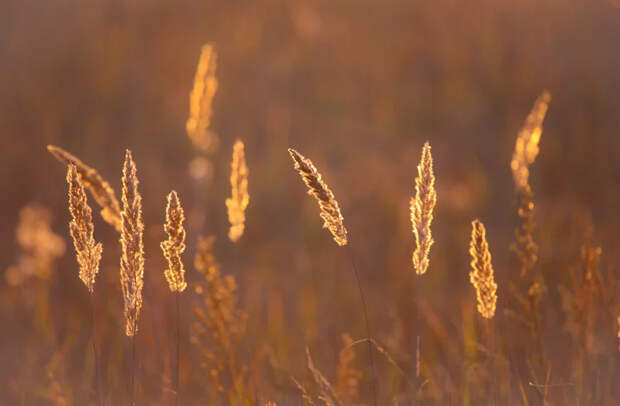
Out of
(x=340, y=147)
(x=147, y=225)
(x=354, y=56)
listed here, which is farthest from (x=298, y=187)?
(x=354, y=56)

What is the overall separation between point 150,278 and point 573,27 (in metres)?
5.48

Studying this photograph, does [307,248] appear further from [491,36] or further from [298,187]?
[491,36]

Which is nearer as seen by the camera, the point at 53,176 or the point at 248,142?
the point at 53,176

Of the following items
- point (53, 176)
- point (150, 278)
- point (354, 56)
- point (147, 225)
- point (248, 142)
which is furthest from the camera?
point (354, 56)

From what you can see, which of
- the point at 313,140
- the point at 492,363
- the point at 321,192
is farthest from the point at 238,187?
the point at 313,140

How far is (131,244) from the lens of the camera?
177 centimetres

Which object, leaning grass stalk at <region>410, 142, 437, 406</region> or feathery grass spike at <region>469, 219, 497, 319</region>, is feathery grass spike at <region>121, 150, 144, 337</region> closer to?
leaning grass stalk at <region>410, 142, 437, 406</region>

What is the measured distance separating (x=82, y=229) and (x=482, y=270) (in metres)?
1.02

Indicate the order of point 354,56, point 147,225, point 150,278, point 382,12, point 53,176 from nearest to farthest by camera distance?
point 150,278 → point 147,225 → point 53,176 → point 354,56 → point 382,12

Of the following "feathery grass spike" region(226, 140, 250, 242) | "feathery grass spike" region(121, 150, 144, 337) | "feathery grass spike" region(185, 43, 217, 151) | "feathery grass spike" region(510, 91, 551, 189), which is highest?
"feathery grass spike" region(185, 43, 217, 151)

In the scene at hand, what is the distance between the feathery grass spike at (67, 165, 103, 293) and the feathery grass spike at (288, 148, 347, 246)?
53 centimetres

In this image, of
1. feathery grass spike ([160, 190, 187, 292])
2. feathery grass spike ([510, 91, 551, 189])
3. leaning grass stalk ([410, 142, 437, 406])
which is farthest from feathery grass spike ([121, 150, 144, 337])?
feathery grass spike ([510, 91, 551, 189])

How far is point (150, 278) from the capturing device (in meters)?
4.30

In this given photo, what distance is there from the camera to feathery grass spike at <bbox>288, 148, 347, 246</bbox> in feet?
5.58
